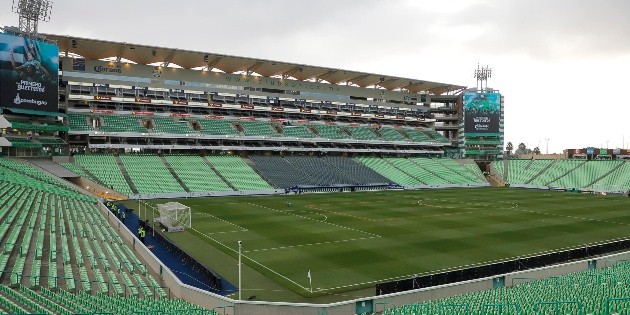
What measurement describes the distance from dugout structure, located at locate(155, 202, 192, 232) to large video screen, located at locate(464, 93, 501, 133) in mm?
68866

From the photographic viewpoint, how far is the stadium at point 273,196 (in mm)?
16359

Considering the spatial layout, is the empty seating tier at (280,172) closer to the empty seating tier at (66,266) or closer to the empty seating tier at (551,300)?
the empty seating tier at (66,266)

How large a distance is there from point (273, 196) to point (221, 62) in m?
26.5

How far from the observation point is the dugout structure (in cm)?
3314

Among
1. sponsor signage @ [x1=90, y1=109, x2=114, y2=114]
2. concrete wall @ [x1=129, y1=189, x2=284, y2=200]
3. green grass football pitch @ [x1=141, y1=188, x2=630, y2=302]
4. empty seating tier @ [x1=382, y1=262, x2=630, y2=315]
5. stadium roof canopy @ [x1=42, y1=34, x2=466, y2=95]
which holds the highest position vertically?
stadium roof canopy @ [x1=42, y1=34, x2=466, y2=95]

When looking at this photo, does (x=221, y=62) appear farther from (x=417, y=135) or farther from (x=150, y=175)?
(x=417, y=135)

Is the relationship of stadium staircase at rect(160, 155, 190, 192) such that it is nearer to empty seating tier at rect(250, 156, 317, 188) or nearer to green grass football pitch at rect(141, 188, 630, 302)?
green grass football pitch at rect(141, 188, 630, 302)

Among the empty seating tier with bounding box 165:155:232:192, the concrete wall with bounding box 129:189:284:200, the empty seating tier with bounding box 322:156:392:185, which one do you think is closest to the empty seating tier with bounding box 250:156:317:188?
the concrete wall with bounding box 129:189:284:200

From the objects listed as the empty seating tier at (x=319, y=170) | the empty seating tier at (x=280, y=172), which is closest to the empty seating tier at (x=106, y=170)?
the empty seating tier at (x=280, y=172)

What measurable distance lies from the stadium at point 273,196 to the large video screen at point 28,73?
0.56 feet

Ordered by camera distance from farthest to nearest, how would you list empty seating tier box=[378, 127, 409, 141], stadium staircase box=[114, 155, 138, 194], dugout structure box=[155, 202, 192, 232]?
empty seating tier box=[378, 127, 409, 141] < stadium staircase box=[114, 155, 138, 194] < dugout structure box=[155, 202, 192, 232]

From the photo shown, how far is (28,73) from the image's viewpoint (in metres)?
46.5

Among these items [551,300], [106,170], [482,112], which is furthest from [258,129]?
[551,300]

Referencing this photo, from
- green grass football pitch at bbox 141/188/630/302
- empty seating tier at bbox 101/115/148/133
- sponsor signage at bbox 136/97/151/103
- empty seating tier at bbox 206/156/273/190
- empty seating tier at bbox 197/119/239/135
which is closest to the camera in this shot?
green grass football pitch at bbox 141/188/630/302
